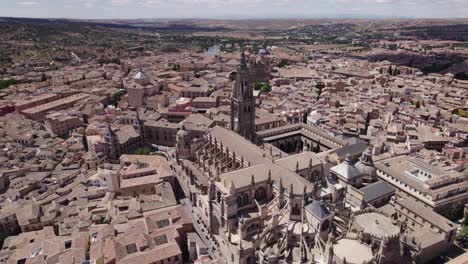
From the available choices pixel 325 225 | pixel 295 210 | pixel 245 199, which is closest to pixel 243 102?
pixel 245 199

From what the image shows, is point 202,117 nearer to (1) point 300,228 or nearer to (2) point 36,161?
(2) point 36,161

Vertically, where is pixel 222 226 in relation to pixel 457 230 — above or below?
above

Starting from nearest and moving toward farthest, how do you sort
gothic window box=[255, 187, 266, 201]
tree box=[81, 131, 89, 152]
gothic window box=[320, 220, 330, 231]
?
gothic window box=[320, 220, 330, 231]
gothic window box=[255, 187, 266, 201]
tree box=[81, 131, 89, 152]

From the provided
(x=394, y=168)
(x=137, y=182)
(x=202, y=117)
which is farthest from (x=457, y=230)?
(x=202, y=117)

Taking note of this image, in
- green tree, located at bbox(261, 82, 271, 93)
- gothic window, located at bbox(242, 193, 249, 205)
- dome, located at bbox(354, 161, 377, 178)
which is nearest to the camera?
gothic window, located at bbox(242, 193, 249, 205)

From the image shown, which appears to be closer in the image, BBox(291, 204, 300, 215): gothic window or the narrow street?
BBox(291, 204, 300, 215): gothic window

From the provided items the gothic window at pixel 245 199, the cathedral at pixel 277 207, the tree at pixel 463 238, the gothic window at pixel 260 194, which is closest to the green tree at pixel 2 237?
the cathedral at pixel 277 207

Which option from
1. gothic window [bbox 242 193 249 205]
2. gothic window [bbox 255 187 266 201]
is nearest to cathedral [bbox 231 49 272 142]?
gothic window [bbox 255 187 266 201]

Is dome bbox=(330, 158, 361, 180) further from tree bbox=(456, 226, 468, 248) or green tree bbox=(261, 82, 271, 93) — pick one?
green tree bbox=(261, 82, 271, 93)
